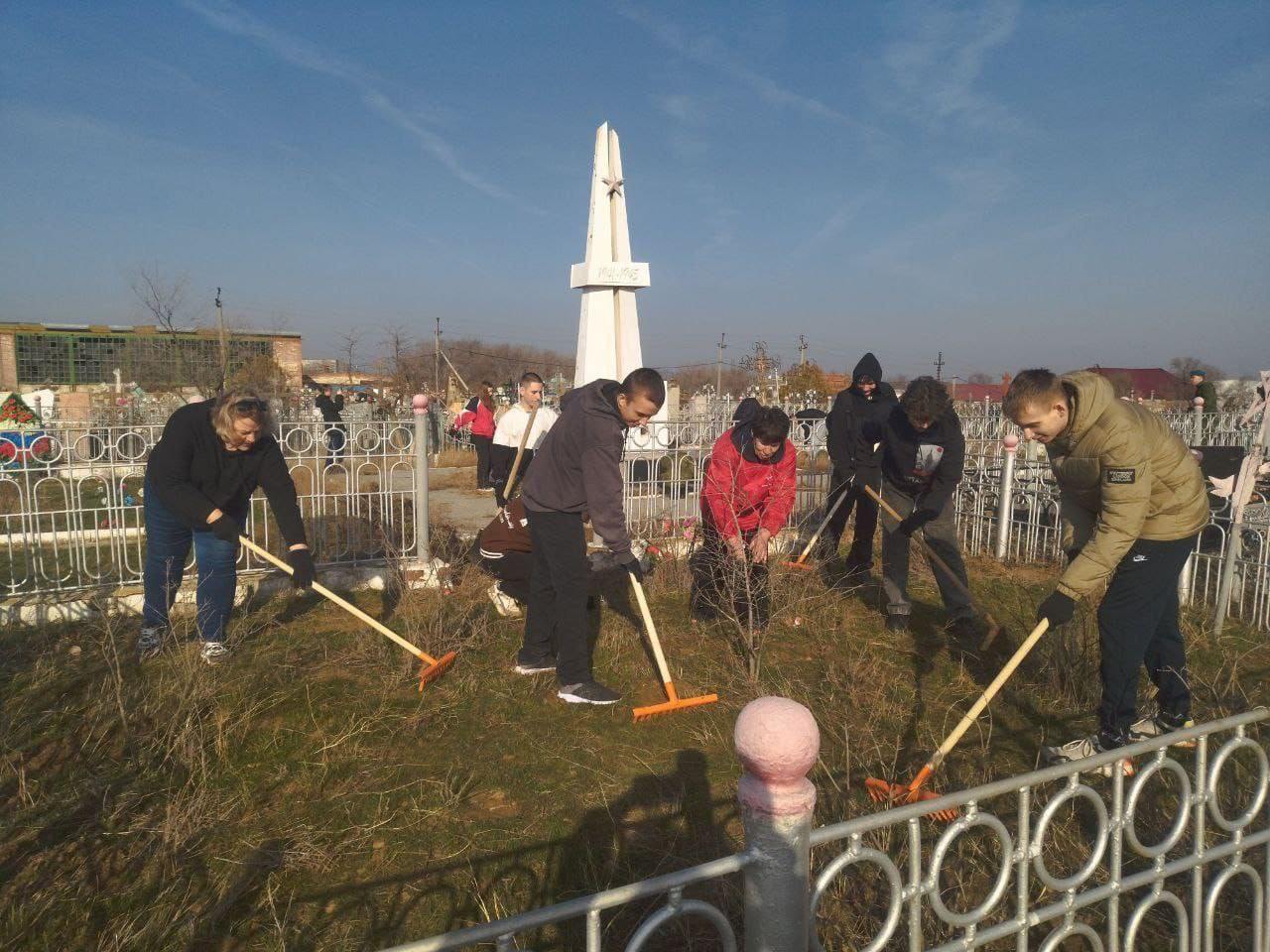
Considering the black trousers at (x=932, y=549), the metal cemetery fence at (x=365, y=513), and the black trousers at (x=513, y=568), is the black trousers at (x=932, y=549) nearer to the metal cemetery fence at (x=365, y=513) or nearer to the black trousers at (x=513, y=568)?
the metal cemetery fence at (x=365, y=513)

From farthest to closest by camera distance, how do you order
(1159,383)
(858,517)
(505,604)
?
(1159,383) < (858,517) < (505,604)

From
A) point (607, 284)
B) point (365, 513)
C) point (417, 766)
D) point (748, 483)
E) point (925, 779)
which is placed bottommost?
point (417, 766)

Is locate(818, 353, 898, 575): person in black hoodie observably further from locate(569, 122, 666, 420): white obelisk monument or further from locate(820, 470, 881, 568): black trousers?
locate(569, 122, 666, 420): white obelisk monument

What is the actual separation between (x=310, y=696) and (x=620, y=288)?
720cm

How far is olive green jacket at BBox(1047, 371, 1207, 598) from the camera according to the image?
312cm

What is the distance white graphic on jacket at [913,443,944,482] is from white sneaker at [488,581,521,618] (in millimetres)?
2759

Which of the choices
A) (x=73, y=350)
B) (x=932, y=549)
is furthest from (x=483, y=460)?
(x=73, y=350)

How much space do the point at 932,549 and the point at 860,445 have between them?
1.20 meters

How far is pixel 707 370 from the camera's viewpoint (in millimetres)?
53938

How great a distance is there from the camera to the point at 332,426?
238 inches

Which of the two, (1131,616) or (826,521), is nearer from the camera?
(1131,616)

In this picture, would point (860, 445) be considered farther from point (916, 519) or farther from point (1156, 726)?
point (1156, 726)

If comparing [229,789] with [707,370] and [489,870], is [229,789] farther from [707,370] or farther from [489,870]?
[707,370]

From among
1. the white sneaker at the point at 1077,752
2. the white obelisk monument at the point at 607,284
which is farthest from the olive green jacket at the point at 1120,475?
the white obelisk monument at the point at 607,284
